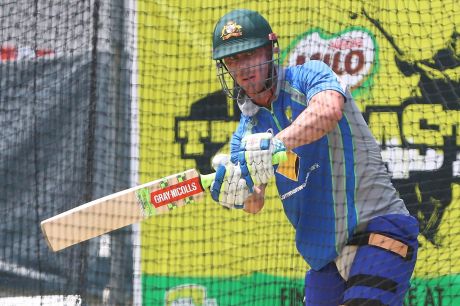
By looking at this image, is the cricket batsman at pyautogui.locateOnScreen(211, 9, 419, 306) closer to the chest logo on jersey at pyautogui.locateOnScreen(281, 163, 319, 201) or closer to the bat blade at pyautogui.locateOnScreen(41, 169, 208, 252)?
the chest logo on jersey at pyautogui.locateOnScreen(281, 163, 319, 201)

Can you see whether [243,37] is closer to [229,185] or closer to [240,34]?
[240,34]

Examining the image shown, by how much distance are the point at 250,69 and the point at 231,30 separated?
0.59ft

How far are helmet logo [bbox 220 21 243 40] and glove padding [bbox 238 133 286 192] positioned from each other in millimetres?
→ 530

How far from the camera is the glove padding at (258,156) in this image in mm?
2971

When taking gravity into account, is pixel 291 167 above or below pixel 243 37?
below

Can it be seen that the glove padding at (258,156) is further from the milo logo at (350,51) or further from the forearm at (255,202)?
the milo logo at (350,51)

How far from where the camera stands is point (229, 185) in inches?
123

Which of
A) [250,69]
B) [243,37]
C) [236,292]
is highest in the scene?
[243,37]

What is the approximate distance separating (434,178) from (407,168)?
7.8 inches

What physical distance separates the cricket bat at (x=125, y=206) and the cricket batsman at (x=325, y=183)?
16cm

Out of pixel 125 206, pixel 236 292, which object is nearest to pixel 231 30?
pixel 125 206

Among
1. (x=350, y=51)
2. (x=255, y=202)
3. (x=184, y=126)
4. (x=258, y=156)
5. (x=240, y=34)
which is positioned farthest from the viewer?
(x=184, y=126)

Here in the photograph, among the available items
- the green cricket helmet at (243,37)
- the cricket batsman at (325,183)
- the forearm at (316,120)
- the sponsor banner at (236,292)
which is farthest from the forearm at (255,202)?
the sponsor banner at (236,292)

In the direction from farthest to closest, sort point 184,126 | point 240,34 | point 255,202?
point 184,126 → point 255,202 → point 240,34
